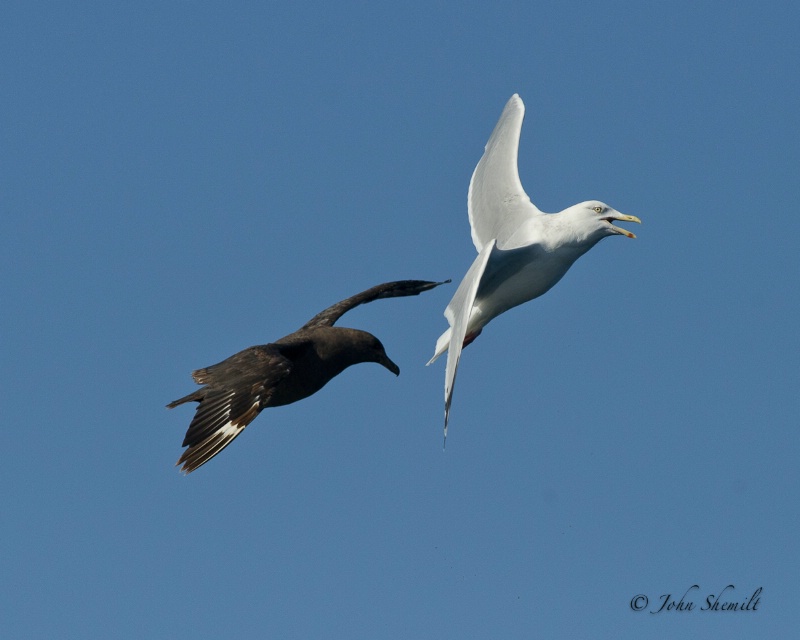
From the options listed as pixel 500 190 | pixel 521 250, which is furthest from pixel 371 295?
pixel 521 250

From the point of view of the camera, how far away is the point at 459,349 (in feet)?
47.2

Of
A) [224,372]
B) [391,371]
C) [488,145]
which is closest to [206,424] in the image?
[224,372]

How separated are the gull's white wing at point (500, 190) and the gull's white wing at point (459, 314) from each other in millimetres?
1638

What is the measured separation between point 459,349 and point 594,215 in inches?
117

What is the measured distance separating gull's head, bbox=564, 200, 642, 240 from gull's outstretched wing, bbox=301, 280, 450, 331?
249 centimetres

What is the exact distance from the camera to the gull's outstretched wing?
17.4m

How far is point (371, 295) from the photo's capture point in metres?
18.0

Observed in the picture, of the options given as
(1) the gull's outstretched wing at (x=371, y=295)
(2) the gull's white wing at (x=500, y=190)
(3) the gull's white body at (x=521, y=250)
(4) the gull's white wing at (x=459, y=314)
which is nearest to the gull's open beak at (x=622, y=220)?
(3) the gull's white body at (x=521, y=250)

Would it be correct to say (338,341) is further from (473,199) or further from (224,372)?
(473,199)

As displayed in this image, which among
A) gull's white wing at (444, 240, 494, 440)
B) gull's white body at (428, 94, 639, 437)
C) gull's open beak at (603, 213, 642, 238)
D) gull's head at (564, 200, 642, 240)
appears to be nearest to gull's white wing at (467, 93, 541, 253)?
gull's white body at (428, 94, 639, 437)

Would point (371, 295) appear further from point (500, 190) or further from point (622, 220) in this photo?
point (622, 220)

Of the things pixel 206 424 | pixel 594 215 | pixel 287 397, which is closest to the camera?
pixel 206 424

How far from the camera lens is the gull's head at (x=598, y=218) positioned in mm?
16406

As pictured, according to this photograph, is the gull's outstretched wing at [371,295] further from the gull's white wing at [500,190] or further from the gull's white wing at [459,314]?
the gull's white wing at [459,314]
